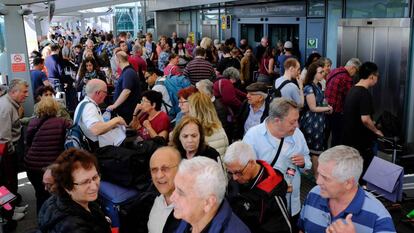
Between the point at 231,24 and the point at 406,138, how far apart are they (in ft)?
28.6

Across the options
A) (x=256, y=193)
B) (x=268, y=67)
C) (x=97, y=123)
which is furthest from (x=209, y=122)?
(x=268, y=67)

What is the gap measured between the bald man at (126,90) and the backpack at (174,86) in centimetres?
43

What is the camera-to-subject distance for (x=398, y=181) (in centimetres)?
520

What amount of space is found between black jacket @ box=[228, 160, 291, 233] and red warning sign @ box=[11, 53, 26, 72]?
21.1 feet

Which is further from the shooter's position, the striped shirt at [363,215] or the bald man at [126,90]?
the bald man at [126,90]

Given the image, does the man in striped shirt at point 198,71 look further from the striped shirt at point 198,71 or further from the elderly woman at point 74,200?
the elderly woman at point 74,200

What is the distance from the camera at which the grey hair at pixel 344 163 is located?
249 cm

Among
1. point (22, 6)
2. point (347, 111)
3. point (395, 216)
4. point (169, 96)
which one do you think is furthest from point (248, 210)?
point (22, 6)

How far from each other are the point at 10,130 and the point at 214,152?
111 inches

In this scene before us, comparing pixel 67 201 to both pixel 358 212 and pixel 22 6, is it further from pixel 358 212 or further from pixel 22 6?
pixel 22 6

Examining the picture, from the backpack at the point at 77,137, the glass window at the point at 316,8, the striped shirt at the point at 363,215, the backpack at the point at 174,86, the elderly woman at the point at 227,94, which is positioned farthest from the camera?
the glass window at the point at 316,8

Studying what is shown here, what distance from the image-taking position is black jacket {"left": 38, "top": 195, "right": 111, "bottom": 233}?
8.31ft

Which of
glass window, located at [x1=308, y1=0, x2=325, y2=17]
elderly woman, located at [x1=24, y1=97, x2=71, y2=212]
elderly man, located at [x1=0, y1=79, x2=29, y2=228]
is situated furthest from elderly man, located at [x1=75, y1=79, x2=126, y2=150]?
glass window, located at [x1=308, y1=0, x2=325, y2=17]

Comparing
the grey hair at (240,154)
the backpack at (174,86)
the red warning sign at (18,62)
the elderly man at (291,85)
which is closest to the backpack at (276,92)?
the elderly man at (291,85)
